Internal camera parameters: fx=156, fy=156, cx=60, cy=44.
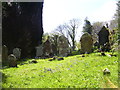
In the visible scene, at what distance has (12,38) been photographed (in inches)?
1166

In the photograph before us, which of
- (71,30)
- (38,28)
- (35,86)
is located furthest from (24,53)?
(71,30)

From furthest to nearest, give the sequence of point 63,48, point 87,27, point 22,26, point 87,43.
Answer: point 87,27 < point 63,48 < point 22,26 < point 87,43

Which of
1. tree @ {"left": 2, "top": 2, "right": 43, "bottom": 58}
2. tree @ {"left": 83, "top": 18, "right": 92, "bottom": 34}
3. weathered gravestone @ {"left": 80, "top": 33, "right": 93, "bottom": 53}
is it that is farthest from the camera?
tree @ {"left": 83, "top": 18, "right": 92, "bottom": 34}

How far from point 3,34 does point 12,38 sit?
182 centimetres

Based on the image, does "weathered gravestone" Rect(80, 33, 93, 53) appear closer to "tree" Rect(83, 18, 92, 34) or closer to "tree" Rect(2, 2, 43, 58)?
"tree" Rect(2, 2, 43, 58)

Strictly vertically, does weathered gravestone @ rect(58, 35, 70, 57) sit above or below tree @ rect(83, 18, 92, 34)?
below

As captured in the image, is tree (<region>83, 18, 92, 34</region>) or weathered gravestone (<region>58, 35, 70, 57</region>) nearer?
weathered gravestone (<region>58, 35, 70, 57</region>)

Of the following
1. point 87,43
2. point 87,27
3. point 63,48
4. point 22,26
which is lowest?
point 63,48

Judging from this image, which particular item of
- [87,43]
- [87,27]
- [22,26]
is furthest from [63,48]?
[87,43]

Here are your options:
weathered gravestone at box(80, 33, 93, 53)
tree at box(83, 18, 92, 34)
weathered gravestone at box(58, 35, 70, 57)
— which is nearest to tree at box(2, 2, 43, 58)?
weathered gravestone at box(58, 35, 70, 57)

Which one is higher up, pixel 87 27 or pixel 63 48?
pixel 87 27

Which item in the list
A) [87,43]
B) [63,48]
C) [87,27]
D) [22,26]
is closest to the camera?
[87,43]

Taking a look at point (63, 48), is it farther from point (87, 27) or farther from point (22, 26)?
point (87, 27)

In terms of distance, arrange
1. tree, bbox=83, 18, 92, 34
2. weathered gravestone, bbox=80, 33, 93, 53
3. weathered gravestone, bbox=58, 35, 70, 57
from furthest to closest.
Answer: tree, bbox=83, 18, 92, 34 < weathered gravestone, bbox=58, 35, 70, 57 < weathered gravestone, bbox=80, 33, 93, 53
